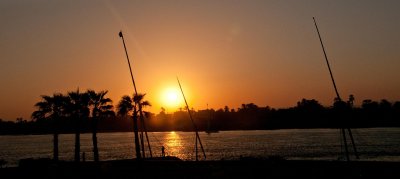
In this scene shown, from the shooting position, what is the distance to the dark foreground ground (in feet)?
132

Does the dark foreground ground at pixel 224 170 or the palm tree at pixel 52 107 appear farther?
the palm tree at pixel 52 107

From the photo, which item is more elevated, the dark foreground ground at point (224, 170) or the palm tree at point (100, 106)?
the palm tree at point (100, 106)

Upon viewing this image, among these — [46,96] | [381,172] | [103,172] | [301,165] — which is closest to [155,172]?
[103,172]

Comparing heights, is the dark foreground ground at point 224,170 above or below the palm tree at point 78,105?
below

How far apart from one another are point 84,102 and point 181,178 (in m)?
28.4

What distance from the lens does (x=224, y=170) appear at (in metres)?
42.4

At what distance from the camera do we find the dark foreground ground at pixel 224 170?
40188 millimetres

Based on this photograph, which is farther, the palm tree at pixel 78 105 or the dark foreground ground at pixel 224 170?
the palm tree at pixel 78 105

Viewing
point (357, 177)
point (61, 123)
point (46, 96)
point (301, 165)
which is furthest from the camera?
point (61, 123)

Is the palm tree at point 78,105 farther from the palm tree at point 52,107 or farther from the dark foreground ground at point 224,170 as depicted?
the dark foreground ground at point 224,170

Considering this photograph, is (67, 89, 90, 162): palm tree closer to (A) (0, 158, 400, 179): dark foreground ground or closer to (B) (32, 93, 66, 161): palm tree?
(B) (32, 93, 66, 161): palm tree

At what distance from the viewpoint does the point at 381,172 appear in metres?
40.0

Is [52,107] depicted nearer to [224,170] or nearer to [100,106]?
[100,106]

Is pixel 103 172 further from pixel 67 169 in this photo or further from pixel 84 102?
pixel 84 102
